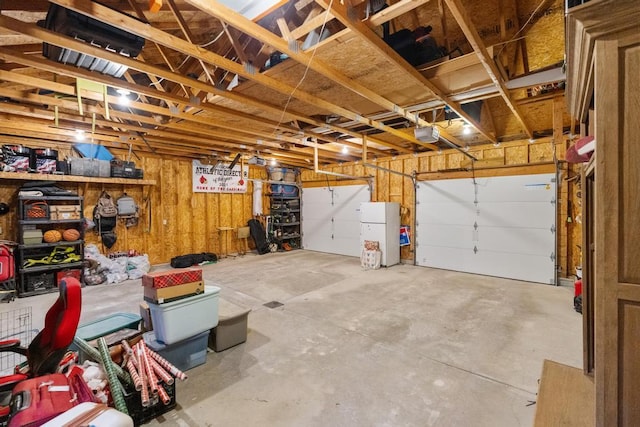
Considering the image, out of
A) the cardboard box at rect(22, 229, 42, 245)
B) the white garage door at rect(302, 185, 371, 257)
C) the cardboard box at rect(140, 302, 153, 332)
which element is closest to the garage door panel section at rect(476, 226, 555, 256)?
the white garage door at rect(302, 185, 371, 257)

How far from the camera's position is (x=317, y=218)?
9133 mm

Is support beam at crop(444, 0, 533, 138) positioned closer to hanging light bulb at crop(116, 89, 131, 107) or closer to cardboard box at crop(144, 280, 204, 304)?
cardboard box at crop(144, 280, 204, 304)

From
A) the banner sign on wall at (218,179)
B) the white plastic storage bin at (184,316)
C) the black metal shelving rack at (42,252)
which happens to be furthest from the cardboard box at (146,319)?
the banner sign on wall at (218,179)

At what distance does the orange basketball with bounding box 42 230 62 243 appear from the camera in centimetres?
497

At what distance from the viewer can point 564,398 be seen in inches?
58.2

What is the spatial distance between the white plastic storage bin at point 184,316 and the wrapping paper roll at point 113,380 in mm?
382

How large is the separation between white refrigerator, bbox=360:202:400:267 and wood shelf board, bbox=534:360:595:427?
4972mm

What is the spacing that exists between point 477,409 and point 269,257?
646 centimetres

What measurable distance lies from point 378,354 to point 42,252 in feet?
19.5

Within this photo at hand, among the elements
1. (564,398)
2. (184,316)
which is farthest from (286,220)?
(564,398)

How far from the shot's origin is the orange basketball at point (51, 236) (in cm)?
497

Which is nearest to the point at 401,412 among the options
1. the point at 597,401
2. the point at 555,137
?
the point at 597,401

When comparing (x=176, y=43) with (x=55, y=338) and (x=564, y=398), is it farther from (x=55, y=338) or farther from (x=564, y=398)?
(x=564, y=398)

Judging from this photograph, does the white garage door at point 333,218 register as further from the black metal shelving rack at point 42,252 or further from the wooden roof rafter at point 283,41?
the black metal shelving rack at point 42,252
